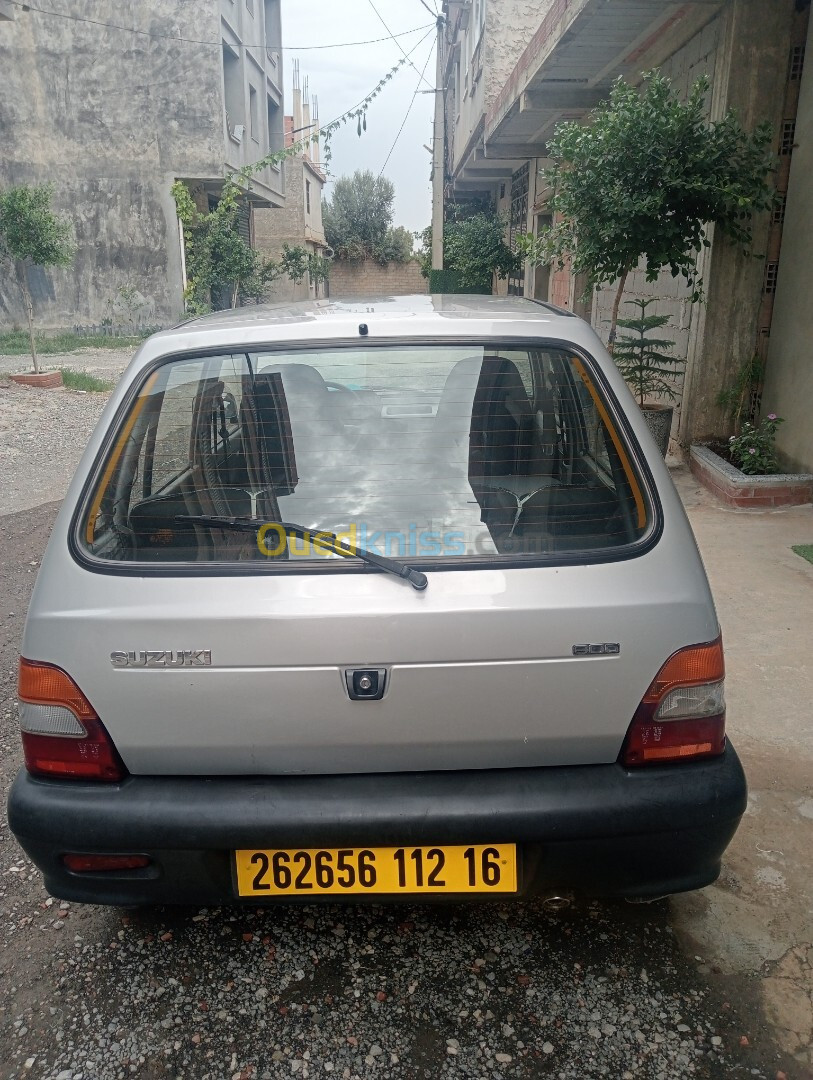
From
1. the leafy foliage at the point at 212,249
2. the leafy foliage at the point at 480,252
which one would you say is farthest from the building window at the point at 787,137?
the leafy foliage at the point at 212,249

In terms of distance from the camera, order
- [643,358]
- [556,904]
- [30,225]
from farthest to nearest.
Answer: [30,225] → [643,358] → [556,904]

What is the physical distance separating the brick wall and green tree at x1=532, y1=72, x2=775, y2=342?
33.0m

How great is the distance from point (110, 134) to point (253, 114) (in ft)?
17.1

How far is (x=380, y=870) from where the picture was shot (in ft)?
6.21

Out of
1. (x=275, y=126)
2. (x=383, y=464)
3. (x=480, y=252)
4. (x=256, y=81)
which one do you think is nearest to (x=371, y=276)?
(x=275, y=126)

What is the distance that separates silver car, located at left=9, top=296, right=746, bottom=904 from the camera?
182 cm

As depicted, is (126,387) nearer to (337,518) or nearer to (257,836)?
(337,518)

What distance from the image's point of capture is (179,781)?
6.30 ft

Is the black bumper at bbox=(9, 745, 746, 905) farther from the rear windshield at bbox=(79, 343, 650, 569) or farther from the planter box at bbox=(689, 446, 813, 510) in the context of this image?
the planter box at bbox=(689, 446, 813, 510)

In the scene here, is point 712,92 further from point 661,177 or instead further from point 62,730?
point 62,730

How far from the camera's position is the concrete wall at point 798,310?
6.23 meters

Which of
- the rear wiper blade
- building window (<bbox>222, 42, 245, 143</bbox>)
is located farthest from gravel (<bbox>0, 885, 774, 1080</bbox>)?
building window (<bbox>222, 42, 245, 143</bbox>)

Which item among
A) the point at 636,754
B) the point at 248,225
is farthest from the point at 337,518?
the point at 248,225

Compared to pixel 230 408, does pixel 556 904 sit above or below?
below
